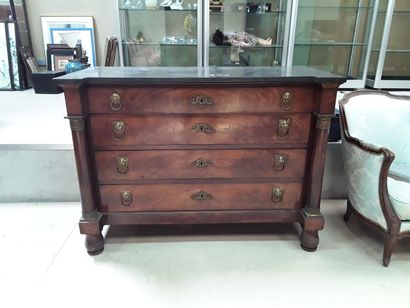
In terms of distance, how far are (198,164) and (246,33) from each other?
2813 mm

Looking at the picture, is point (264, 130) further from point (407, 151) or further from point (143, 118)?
point (407, 151)

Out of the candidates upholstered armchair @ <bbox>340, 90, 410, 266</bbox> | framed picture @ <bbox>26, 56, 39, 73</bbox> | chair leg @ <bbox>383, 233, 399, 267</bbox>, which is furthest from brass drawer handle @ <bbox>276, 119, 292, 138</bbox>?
framed picture @ <bbox>26, 56, 39, 73</bbox>

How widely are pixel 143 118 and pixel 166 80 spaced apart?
20 cm

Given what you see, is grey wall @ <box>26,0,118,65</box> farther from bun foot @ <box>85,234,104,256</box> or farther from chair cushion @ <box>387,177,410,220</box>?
chair cushion @ <box>387,177,410,220</box>

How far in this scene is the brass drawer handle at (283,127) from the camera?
54.8 inches

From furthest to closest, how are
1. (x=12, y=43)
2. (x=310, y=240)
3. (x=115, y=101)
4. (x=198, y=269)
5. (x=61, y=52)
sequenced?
1. (x=61, y=52)
2. (x=12, y=43)
3. (x=310, y=240)
4. (x=198, y=269)
5. (x=115, y=101)

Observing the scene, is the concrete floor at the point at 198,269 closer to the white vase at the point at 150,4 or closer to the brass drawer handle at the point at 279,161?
the brass drawer handle at the point at 279,161

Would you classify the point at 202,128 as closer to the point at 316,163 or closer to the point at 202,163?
the point at 202,163

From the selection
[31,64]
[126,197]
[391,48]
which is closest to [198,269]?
[126,197]

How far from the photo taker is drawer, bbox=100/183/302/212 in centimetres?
149

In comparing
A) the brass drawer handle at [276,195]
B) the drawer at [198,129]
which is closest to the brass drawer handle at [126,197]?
the drawer at [198,129]

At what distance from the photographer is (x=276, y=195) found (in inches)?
59.4

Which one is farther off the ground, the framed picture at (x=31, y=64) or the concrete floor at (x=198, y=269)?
the framed picture at (x=31, y=64)

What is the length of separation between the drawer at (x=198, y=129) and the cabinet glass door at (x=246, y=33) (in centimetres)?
241
